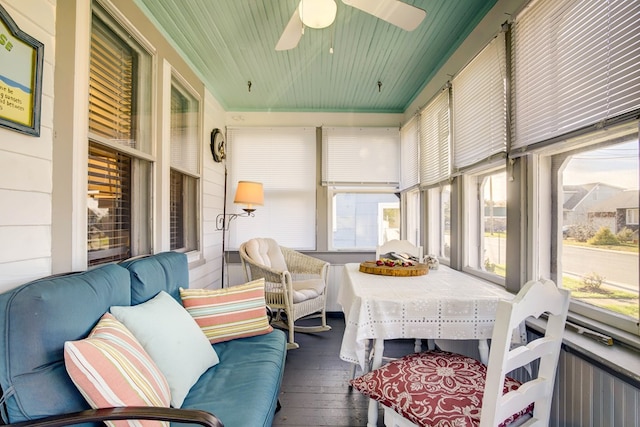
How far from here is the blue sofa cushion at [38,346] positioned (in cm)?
90

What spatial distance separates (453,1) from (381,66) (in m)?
0.93

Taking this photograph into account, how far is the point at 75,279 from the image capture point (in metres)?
1.18

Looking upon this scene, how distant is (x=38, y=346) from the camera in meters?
0.95

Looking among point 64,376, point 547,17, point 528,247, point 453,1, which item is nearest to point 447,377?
point 528,247

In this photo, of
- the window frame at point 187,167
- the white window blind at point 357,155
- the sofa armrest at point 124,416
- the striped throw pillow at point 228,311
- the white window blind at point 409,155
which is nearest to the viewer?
the sofa armrest at point 124,416

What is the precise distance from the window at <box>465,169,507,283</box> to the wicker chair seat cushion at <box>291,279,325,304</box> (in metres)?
1.47

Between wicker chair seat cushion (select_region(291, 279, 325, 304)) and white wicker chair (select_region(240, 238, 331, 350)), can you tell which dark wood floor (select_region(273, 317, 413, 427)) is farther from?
wicker chair seat cushion (select_region(291, 279, 325, 304))

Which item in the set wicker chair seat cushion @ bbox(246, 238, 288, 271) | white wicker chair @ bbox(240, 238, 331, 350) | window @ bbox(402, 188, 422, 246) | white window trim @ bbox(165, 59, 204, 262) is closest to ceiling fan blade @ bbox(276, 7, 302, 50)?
white window trim @ bbox(165, 59, 204, 262)

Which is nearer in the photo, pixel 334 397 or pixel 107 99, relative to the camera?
pixel 107 99

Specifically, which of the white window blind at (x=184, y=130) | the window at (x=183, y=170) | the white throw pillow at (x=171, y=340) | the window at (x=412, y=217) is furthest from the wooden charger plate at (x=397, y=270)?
the white window blind at (x=184, y=130)

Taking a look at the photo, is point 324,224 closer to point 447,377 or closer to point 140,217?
point 140,217

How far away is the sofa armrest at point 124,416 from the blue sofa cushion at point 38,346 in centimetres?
5

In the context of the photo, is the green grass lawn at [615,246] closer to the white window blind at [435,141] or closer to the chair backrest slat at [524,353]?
the chair backrest slat at [524,353]

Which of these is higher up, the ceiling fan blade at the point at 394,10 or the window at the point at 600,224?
the ceiling fan blade at the point at 394,10
